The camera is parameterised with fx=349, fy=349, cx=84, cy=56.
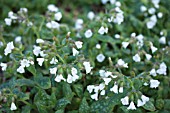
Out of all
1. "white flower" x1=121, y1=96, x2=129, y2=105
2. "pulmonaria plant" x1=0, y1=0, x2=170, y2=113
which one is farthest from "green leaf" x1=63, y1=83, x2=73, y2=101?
"white flower" x1=121, y1=96, x2=129, y2=105

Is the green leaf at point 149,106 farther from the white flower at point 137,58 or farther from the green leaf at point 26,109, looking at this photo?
the green leaf at point 26,109

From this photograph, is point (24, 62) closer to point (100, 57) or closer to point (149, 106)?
point (100, 57)

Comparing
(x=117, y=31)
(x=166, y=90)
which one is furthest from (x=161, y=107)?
(x=117, y=31)

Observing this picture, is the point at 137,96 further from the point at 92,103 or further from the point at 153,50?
the point at 153,50

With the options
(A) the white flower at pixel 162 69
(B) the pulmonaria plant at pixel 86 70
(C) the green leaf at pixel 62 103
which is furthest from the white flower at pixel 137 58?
(C) the green leaf at pixel 62 103

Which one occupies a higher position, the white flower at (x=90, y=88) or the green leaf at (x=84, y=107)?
the white flower at (x=90, y=88)

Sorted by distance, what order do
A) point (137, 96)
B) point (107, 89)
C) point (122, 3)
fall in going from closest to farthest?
point (137, 96) → point (107, 89) → point (122, 3)

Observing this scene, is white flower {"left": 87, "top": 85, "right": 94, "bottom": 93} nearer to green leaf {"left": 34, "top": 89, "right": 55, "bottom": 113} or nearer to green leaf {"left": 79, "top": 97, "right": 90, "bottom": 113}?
green leaf {"left": 79, "top": 97, "right": 90, "bottom": 113}

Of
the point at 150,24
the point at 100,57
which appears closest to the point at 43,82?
the point at 100,57
